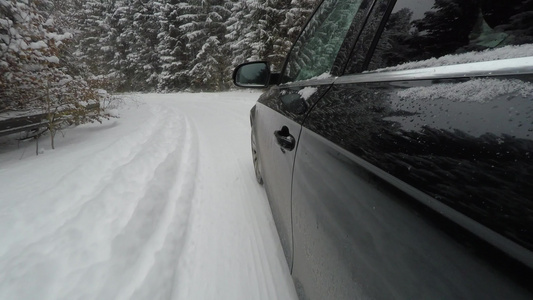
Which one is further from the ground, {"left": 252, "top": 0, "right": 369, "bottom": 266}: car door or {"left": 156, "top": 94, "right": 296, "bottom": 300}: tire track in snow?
{"left": 252, "top": 0, "right": 369, "bottom": 266}: car door

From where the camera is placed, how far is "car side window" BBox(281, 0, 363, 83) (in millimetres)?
1487

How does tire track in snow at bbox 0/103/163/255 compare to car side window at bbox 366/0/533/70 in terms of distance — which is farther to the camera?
tire track in snow at bbox 0/103/163/255

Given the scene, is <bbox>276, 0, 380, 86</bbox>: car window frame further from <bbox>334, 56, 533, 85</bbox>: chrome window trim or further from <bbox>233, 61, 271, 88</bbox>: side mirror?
<bbox>233, 61, 271, 88</bbox>: side mirror

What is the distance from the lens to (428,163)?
59 centimetres

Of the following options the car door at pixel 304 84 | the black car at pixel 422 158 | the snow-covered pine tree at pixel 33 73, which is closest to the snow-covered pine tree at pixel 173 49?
the snow-covered pine tree at pixel 33 73

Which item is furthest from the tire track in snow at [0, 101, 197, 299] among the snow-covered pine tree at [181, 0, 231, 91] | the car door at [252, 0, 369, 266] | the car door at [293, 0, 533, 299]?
the snow-covered pine tree at [181, 0, 231, 91]

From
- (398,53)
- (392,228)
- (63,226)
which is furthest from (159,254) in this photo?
(398,53)

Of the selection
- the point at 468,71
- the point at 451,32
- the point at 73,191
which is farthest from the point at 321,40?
the point at 73,191

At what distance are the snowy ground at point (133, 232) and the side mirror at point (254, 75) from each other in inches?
53.7

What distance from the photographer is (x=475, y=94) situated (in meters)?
0.58

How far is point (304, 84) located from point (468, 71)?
1.14 meters

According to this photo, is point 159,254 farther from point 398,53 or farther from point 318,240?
point 398,53

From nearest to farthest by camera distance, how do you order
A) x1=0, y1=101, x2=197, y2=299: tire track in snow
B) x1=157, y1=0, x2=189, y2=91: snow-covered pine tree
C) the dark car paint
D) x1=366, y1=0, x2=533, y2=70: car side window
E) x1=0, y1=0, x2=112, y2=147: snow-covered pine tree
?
the dark car paint < x1=366, y1=0, x2=533, y2=70: car side window < x1=0, y1=101, x2=197, y2=299: tire track in snow < x1=0, y1=0, x2=112, y2=147: snow-covered pine tree < x1=157, y1=0, x2=189, y2=91: snow-covered pine tree

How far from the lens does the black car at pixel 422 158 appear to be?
46 centimetres
